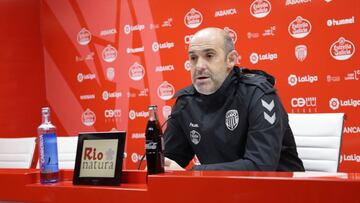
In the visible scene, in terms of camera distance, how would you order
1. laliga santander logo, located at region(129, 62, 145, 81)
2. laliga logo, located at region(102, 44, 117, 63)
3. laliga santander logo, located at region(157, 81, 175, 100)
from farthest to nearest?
laliga logo, located at region(102, 44, 117, 63) < laliga santander logo, located at region(129, 62, 145, 81) < laliga santander logo, located at region(157, 81, 175, 100)

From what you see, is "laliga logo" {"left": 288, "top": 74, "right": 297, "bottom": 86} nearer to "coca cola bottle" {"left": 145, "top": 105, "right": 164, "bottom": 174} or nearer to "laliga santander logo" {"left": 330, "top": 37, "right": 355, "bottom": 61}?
"laliga santander logo" {"left": 330, "top": 37, "right": 355, "bottom": 61}

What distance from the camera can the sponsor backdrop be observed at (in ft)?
11.2

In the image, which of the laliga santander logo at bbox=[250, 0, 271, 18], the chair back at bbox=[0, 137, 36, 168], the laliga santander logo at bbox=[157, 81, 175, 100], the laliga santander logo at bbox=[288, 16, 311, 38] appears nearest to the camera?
the chair back at bbox=[0, 137, 36, 168]

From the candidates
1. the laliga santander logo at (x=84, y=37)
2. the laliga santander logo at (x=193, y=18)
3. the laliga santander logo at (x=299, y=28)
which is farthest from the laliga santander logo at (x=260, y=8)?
the laliga santander logo at (x=84, y=37)

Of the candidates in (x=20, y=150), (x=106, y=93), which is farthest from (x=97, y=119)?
(x=20, y=150)

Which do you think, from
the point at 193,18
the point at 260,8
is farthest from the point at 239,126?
the point at 193,18

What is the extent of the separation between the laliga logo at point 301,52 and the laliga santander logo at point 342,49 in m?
0.22

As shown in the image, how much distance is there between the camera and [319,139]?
2068 millimetres

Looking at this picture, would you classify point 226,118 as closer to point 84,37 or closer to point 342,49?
point 342,49

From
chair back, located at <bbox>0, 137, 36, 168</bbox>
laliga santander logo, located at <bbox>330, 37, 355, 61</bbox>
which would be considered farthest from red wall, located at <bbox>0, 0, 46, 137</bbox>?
laliga santander logo, located at <bbox>330, 37, 355, 61</bbox>

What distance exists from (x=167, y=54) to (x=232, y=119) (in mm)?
2453

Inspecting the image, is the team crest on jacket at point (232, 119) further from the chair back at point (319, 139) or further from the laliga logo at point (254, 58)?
the laliga logo at point (254, 58)

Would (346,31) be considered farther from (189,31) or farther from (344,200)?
(344,200)

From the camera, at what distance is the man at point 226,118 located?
1848 millimetres
